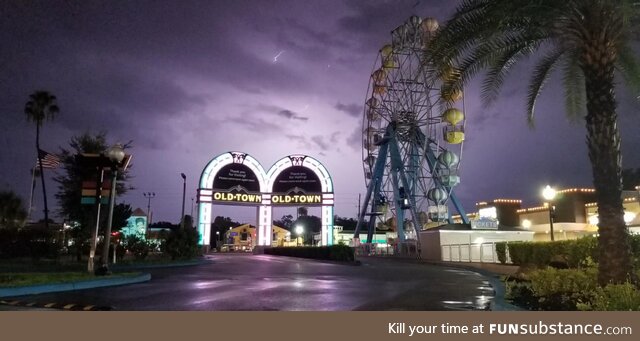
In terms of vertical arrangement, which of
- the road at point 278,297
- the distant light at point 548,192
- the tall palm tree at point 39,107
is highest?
the tall palm tree at point 39,107

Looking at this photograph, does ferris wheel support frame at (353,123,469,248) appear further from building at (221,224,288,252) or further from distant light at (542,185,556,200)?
building at (221,224,288,252)

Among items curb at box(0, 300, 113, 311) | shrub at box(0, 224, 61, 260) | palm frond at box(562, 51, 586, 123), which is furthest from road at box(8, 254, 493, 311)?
shrub at box(0, 224, 61, 260)

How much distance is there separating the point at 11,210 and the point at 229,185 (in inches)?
1077

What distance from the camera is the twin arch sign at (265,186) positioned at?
60.9m

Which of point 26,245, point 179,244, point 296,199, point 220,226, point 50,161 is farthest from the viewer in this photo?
point 220,226

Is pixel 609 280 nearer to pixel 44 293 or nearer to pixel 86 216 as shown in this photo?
pixel 44 293

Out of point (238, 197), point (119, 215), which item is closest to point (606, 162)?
point (119, 215)

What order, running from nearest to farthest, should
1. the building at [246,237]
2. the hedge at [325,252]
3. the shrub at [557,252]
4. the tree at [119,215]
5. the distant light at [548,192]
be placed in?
the shrub at [557,252]
the distant light at [548,192]
the hedge at [325,252]
the tree at [119,215]
the building at [246,237]

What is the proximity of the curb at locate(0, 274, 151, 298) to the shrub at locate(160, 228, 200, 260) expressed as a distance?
15399 millimetres

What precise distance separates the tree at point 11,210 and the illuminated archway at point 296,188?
2901 centimetres

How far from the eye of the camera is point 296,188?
62812 millimetres

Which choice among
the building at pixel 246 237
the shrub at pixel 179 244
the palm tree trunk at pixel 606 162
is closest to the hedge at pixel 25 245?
the shrub at pixel 179 244

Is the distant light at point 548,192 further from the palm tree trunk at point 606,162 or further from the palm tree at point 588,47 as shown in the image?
the palm tree trunk at point 606,162

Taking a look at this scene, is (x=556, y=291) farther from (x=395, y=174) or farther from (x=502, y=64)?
(x=395, y=174)
